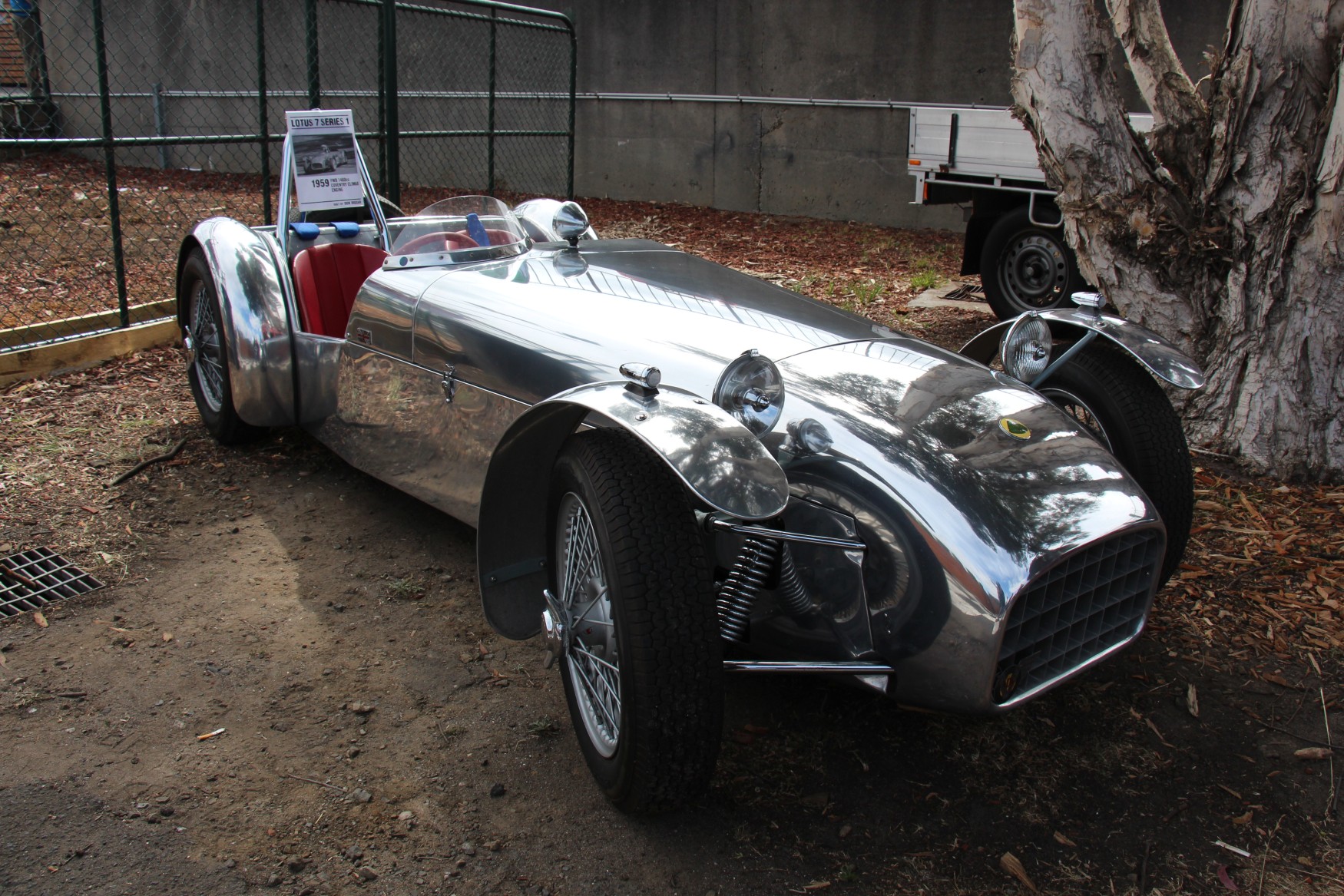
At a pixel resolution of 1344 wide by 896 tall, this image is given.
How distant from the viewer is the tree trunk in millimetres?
4398

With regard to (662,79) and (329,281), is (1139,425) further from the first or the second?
(662,79)

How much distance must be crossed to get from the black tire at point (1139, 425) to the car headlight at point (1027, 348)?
13 centimetres

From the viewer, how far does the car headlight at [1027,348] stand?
3.40 m

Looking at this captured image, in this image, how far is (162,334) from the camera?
21.0 feet

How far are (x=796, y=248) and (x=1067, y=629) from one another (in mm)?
8782

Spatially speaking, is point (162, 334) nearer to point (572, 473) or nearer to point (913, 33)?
point (572, 473)

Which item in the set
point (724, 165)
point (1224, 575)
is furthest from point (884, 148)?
point (1224, 575)

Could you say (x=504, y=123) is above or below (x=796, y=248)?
above

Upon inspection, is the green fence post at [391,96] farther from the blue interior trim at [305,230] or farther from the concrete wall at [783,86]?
the concrete wall at [783,86]

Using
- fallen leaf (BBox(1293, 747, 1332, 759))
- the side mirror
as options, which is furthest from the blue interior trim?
fallen leaf (BBox(1293, 747, 1332, 759))

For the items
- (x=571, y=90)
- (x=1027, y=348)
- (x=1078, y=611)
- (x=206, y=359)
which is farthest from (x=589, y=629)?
(x=571, y=90)

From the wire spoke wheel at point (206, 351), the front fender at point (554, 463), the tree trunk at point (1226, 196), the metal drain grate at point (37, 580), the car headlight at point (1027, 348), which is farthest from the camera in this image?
the wire spoke wheel at point (206, 351)

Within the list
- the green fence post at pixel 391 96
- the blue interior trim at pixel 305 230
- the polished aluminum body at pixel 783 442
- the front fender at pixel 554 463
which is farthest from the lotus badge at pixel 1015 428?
the green fence post at pixel 391 96

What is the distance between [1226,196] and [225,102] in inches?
588
